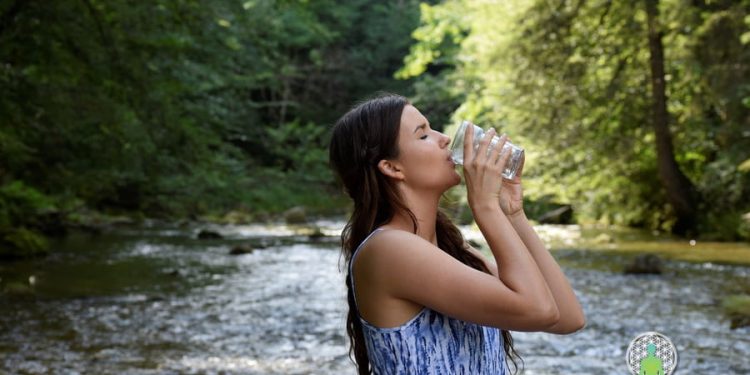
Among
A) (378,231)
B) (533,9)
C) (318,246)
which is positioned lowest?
(318,246)

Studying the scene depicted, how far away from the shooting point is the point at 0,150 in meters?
12.8

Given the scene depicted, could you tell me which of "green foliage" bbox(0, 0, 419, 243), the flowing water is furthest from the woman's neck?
"green foliage" bbox(0, 0, 419, 243)

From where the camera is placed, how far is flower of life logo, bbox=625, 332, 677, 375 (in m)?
0.92

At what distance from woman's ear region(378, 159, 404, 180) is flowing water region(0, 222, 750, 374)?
18.0ft

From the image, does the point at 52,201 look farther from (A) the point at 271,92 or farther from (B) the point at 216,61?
(A) the point at 271,92

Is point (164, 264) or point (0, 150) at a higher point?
point (0, 150)

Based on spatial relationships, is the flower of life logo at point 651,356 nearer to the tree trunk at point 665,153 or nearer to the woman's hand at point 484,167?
the woman's hand at point 484,167

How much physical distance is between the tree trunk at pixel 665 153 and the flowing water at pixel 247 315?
3599mm

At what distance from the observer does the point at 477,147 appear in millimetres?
1923

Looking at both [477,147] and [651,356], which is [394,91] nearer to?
[477,147]

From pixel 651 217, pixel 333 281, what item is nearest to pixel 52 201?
pixel 333 281

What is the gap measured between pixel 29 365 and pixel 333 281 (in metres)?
6.01

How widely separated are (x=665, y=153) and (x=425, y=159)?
17.9m

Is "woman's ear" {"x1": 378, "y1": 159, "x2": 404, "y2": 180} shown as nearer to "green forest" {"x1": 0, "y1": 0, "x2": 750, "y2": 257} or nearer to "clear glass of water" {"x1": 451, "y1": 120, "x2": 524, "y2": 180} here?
"clear glass of water" {"x1": 451, "y1": 120, "x2": 524, "y2": 180}
